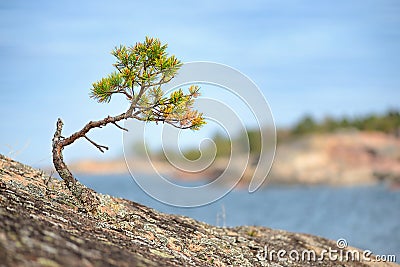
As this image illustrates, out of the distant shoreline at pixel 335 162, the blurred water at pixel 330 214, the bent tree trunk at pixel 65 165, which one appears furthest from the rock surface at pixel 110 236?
the distant shoreline at pixel 335 162

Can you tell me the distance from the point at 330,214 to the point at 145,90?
5433 centimetres

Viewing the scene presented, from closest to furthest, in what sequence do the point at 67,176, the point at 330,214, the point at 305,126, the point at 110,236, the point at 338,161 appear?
the point at 110,236 < the point at 67,176 < the point at 330,214 < the point at 338,161 < the point at 305,126

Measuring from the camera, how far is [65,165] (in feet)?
36.4

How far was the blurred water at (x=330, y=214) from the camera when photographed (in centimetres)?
3688

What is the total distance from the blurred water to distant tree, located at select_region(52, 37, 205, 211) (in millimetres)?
6830

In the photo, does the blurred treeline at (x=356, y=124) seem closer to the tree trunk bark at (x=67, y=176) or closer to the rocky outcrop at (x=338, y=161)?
the rocky outcrop at (x=338, y=161)

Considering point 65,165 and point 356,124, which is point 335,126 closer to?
point 356,124

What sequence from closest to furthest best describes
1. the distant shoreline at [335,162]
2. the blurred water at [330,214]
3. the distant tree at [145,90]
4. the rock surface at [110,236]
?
the rock surface at [110,236], the distant tree at [145,90], the blurred water at [330,214], the distant shoreline at [335,162]

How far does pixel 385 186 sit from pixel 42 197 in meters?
99.8

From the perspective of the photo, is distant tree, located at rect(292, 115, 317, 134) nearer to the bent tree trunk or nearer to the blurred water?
the blurred water

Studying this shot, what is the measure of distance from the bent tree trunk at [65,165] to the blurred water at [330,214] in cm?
624

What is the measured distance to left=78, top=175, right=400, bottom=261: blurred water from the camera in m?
36.9

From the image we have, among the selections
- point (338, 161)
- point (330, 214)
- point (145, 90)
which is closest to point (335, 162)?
point (338, 161)

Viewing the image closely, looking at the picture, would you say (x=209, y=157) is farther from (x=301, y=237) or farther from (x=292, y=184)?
(x=292, y=184)
